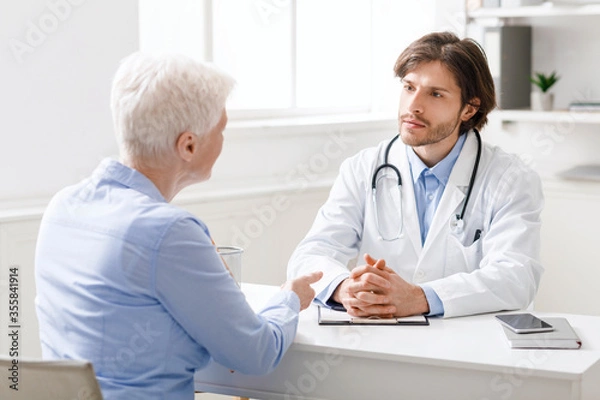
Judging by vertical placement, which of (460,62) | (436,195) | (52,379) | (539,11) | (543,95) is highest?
(539,11)

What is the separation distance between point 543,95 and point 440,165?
1.48 m

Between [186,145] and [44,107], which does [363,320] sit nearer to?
[186,145]

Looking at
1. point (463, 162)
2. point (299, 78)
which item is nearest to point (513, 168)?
point (463, 162)

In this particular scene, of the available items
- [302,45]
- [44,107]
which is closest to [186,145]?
[44,107]

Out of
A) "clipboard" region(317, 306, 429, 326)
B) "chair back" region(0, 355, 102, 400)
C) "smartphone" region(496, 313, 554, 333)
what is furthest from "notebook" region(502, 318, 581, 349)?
"chair back" region(0, 355, 102, 400)

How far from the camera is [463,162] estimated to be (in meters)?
2.47

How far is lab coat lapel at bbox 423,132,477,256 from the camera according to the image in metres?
2.39

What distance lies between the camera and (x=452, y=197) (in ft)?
7.91

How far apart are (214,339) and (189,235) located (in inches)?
7.8

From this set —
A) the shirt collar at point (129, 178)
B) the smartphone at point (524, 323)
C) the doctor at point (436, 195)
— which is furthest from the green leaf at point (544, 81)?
the shirt collar at point (129, 178)

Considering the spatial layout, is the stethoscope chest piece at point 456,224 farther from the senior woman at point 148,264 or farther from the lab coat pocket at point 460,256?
the senior woman at point 148,264

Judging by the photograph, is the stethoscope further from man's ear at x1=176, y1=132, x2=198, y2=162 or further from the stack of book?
the stack of book

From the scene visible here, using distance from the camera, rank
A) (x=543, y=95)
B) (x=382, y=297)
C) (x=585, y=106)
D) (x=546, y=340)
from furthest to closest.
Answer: (x=543, y=95) → (x=585, y=106) → (x=382, y=297) → (x=546, y=340)

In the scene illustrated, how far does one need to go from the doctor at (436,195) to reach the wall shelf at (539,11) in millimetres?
1197
